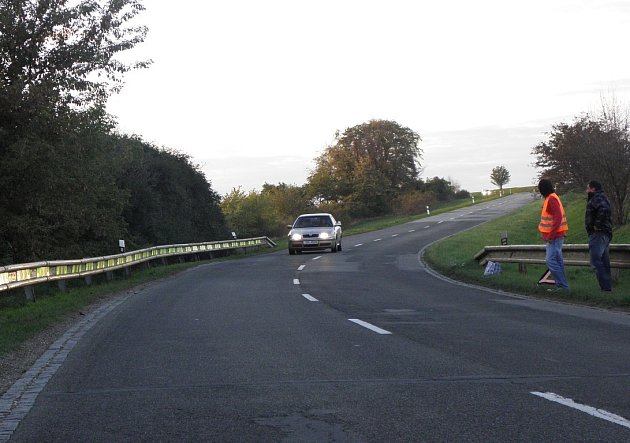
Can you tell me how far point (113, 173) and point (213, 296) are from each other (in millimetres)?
17324

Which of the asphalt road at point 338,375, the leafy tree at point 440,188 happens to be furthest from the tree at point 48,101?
the leafy tree at point 440,188

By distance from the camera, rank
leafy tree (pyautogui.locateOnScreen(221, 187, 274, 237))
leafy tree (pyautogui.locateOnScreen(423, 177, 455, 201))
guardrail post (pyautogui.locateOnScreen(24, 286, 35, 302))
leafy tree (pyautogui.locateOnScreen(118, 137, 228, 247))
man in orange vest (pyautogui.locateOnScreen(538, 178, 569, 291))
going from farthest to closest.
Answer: leafy tree (pyautogui.locateOnScreen(423, 177, 455, 201)) < leafy tree (pyautogui.locateOnScreen(221, 187, 274, 237)) < leafy tree (pyautogui.locateOnScreen(118, 137, 228, 247)) < guardrail post (pyautogui.locateOnScreen(24, 286, 35, 302)) < man in orange vest (pyautogui.locateOnScreen(538, 178, 569, 291))

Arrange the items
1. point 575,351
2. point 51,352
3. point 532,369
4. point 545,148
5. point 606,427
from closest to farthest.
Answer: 1. point 606,427
2. point 532,369
3. point 575,351
4. point 51,352
5. point 545,148

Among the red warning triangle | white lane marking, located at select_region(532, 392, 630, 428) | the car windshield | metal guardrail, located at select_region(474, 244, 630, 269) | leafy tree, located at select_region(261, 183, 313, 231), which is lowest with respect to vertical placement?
the red warning triangle

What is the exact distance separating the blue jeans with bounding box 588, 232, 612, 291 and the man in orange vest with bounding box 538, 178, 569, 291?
76cm

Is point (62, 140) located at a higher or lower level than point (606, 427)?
higher

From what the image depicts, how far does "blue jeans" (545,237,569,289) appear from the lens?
1424cm

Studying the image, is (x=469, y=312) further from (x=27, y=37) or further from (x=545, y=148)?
(x=545, y=148)

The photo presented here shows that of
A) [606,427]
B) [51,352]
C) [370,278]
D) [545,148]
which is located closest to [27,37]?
[370,278]

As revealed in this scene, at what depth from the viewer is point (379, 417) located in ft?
17.9

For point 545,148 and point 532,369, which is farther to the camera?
point 545,148

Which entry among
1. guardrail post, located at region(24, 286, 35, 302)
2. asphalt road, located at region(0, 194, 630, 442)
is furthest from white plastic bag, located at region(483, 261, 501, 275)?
guardrail post, located at region(24, 286, 35, 302)

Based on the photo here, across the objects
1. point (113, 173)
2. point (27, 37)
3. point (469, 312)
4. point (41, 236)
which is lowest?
point (469, 312)

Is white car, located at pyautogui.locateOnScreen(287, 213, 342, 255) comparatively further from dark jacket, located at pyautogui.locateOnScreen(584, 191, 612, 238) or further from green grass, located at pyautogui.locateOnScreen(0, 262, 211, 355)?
dark jacket, located at pyautogui.locateOnScreen(584, 191, 612, 238)
